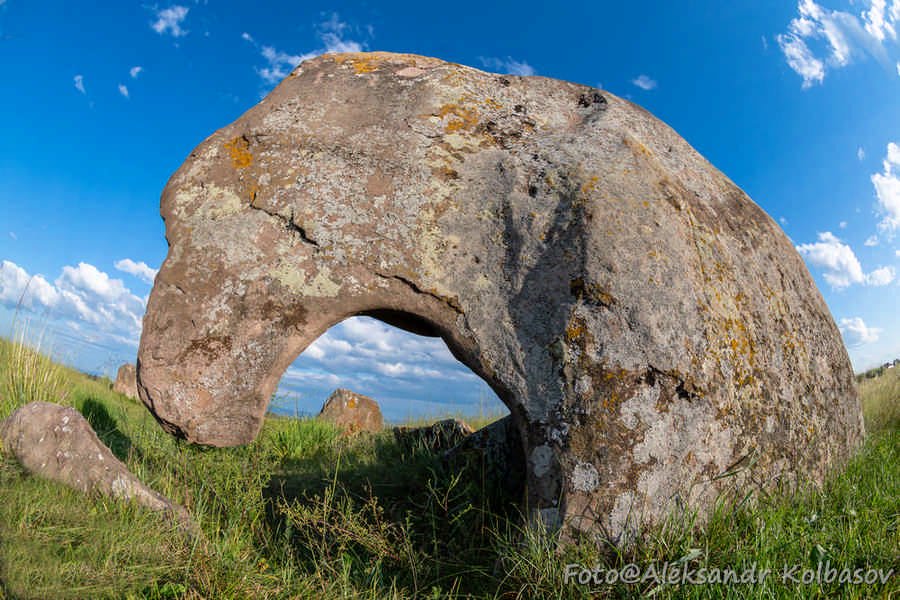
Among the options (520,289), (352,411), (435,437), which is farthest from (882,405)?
(352,411)

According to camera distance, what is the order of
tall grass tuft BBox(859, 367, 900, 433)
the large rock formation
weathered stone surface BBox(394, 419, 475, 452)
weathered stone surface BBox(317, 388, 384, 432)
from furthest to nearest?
1. weathered stone surface BBox(317, 388, 384, 432)
2. tall grass tuft BBox(859, 367, 900, 433)
3. weathered stone surface BBox(394, 419, 475, 452)
4. the large rock formation

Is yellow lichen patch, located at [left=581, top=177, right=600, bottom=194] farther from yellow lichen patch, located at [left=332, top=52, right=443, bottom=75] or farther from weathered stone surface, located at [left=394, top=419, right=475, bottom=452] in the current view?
weathered stone surface, located at [left=394, top=419, right=475, bottom=452]

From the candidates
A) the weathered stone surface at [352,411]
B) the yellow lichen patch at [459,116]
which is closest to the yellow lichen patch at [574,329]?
the yellow lichen patch at [459,116]

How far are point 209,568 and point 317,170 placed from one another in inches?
99.0

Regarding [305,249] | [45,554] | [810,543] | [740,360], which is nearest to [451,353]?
[305,249]

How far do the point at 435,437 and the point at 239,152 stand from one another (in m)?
3.79

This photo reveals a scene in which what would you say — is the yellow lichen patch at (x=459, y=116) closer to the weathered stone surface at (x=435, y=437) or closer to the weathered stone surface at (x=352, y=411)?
the weathered stone surface at (x=435, y=437)

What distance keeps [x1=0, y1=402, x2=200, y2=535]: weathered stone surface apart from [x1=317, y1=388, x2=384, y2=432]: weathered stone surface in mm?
5531

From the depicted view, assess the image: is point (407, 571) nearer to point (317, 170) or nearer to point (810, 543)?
point (810, 543)

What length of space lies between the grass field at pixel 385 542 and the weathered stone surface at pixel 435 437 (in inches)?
46.7

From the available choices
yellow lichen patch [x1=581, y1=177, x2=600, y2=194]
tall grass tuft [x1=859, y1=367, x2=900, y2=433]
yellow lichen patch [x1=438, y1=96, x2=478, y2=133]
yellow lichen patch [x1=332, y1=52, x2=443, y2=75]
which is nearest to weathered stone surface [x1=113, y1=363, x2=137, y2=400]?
yellow lichen patch [x1=332, y1=52, x2=443, y2=75]

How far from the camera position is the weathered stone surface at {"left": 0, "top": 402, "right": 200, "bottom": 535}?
12.1 feet

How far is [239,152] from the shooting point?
395 centimetres

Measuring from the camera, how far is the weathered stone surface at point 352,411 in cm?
959
